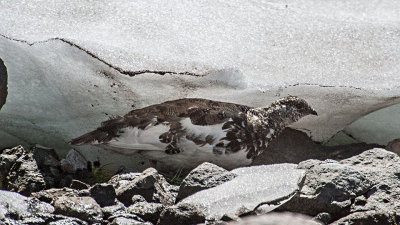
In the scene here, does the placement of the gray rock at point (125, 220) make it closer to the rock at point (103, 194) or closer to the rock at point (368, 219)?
the rock at point (103, 194)

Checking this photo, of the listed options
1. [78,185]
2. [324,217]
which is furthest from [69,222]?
[324,217]

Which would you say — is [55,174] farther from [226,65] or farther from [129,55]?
[226,65]

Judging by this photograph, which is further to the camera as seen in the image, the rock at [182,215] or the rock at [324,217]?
the rock at [324,217]

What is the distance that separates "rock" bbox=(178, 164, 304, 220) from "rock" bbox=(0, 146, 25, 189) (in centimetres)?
128

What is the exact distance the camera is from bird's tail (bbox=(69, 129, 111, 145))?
487 centimetres

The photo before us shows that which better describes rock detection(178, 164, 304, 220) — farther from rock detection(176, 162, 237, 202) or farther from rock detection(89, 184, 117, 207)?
rock detection(89, 184, 117, 207)

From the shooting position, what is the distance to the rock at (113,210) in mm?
3812

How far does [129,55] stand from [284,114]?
1397mm

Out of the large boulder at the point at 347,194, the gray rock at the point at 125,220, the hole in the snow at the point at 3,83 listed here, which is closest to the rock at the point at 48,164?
the hole in the snow at the point at 3,83

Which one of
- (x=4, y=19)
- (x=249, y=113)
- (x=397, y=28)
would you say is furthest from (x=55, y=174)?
(x=397, y=28)

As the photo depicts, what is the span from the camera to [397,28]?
18.2 ft

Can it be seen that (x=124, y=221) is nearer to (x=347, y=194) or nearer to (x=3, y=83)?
(x=347, y=194)

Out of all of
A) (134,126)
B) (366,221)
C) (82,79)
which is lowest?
(366,221)

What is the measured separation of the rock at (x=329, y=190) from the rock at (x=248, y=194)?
0.07 metres
